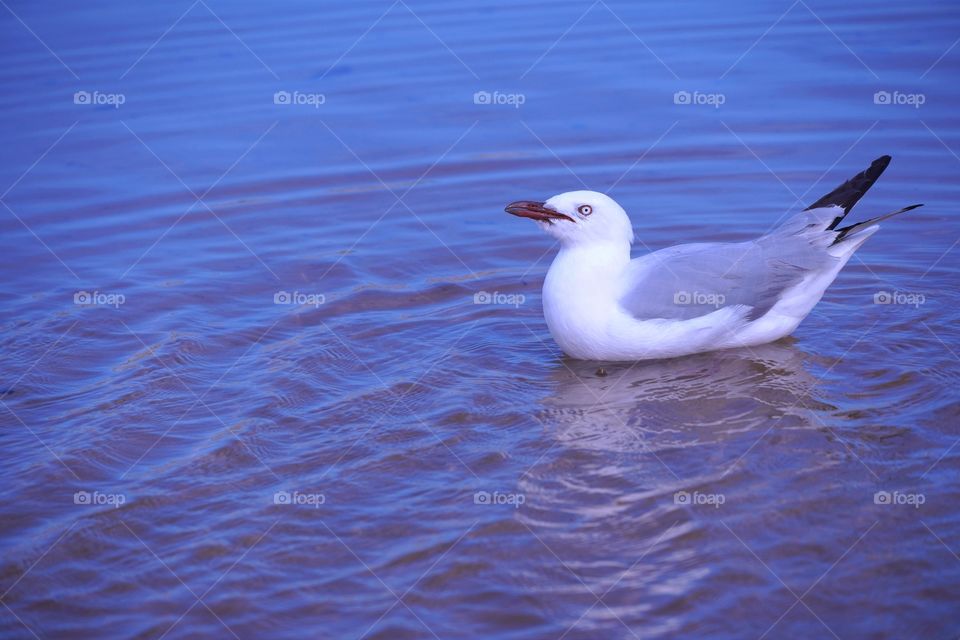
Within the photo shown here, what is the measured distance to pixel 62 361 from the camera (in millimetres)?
7242

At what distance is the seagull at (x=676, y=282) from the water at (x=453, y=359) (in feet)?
0.68

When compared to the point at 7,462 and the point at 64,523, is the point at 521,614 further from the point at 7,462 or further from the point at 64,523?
the point at 7,462

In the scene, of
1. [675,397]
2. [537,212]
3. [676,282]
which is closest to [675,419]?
[675,397]

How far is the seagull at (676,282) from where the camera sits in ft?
22.1

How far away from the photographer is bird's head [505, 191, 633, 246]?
6.92m

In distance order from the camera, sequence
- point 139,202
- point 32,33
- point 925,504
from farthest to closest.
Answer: point 32,33
point 139,202
point 925,504

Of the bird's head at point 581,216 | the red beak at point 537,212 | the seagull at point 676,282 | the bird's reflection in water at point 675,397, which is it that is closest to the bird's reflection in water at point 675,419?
the bird's reflection in water at point 675,397

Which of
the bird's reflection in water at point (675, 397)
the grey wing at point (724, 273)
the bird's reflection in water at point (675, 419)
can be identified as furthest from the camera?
the grey wing at point (724, 273)

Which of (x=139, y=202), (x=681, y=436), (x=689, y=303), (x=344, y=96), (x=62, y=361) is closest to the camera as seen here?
(x=681, y=436)

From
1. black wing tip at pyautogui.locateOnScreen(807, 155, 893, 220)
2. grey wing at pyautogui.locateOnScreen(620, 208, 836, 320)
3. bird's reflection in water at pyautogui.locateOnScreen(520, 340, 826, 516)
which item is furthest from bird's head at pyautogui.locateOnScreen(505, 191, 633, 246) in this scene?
black wing tip at pyautogui.locateOnScreen(807, 155, 893, 220)

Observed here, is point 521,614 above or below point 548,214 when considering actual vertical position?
below

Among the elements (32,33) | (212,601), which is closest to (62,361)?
(212,601)

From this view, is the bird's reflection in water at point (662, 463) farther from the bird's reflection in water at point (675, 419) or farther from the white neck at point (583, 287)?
the white neck at point (583, 287)

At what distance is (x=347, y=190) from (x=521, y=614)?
6.09 metres
